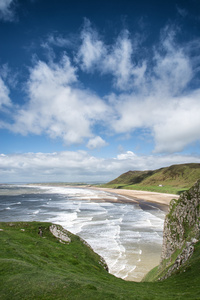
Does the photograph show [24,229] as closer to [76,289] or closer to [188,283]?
[76,289]

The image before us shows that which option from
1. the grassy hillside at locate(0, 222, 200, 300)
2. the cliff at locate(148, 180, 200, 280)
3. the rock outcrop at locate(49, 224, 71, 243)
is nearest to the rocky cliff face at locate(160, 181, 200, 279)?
the cliff at locate(148, 180, 200, 280)

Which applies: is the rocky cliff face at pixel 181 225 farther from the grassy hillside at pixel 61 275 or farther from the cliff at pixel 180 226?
the grassy hillside at pixel 61 275

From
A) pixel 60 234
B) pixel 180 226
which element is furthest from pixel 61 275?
pixel 180 226

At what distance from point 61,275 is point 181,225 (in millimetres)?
18799

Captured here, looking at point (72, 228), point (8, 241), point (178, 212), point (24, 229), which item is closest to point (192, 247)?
point (178, 212)

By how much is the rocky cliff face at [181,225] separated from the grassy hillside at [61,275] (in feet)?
16.2

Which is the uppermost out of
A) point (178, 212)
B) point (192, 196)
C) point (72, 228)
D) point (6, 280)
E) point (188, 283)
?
point (192, 196)

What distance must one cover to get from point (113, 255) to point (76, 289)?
83.5 ft

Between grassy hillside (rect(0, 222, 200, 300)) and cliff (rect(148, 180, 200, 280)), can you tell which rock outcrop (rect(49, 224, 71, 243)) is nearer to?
grassy hillside (rect(0, 222, 200, 300))

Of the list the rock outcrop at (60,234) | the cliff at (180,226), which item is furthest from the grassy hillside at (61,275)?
the cliff at (180,226)

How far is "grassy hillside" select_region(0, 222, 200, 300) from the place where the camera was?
1110cm

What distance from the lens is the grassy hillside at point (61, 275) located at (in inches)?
437

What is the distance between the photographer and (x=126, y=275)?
2672cm

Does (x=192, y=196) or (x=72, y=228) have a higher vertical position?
(x=192, y=196)
